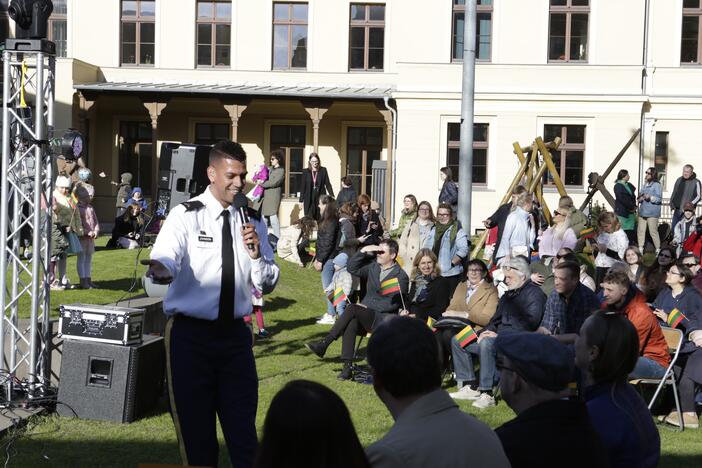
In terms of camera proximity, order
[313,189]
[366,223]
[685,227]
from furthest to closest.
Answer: [313,189], [685,227], [366,223]

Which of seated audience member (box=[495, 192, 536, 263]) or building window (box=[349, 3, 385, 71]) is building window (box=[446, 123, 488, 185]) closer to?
building window (box=[349, 3, 385, 71])

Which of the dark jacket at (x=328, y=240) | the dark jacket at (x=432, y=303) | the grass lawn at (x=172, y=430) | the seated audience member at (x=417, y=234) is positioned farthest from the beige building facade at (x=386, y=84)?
the dark jacket at (x=432, y=303)

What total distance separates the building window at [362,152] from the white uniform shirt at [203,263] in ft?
73.9

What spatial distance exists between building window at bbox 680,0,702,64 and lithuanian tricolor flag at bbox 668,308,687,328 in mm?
17703

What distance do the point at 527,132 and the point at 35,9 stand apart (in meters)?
18.3

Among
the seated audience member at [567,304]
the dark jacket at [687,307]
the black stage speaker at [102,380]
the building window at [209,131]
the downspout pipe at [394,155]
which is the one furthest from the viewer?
the building window at [209,131]

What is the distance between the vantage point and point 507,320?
8.77m

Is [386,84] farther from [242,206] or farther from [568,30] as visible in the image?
[242,206]

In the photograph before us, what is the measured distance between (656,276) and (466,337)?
108 inches

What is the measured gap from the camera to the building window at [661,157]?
2458cm

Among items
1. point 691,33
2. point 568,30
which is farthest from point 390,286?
point 691,33

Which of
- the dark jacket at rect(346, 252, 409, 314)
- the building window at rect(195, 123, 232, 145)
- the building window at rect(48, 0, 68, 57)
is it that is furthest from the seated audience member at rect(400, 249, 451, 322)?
the building window at rect(48, 0, 68, 57)

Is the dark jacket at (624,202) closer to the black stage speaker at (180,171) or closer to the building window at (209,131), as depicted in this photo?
the black stage speaker at (180,171)

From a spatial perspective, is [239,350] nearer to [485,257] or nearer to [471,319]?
[471,319]
